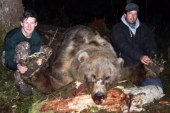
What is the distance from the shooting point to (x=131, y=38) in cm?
762

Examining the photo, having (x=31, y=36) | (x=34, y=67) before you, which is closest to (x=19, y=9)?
(x=31, y=36)

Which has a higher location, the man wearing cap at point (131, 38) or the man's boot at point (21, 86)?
the man wearing cap at point (131, 38)

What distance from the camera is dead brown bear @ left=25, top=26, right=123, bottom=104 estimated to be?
6375 millimetres

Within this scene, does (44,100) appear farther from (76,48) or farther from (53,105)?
(76,48)

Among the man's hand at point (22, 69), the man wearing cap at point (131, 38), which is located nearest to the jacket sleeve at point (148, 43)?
the man wearing cap at point (131, 38)

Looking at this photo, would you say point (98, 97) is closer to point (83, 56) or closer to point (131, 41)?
point (83, 56)

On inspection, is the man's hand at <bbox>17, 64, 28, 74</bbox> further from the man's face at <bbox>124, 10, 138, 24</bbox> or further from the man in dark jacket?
the man's face at <bbox>124, 10, 138, 24</bbox>

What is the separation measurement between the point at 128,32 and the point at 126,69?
75cm

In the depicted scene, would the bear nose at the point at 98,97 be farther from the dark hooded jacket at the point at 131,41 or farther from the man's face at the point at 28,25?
the man's face at the point at 28,25

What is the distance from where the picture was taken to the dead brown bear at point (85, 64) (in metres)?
6.38

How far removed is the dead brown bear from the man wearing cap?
0.38m

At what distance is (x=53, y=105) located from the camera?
20.4ft

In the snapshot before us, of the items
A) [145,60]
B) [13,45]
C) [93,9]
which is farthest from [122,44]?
[93,9]

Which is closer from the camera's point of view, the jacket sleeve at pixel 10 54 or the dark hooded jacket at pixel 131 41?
the jacket sleeve at pixel 10 54
